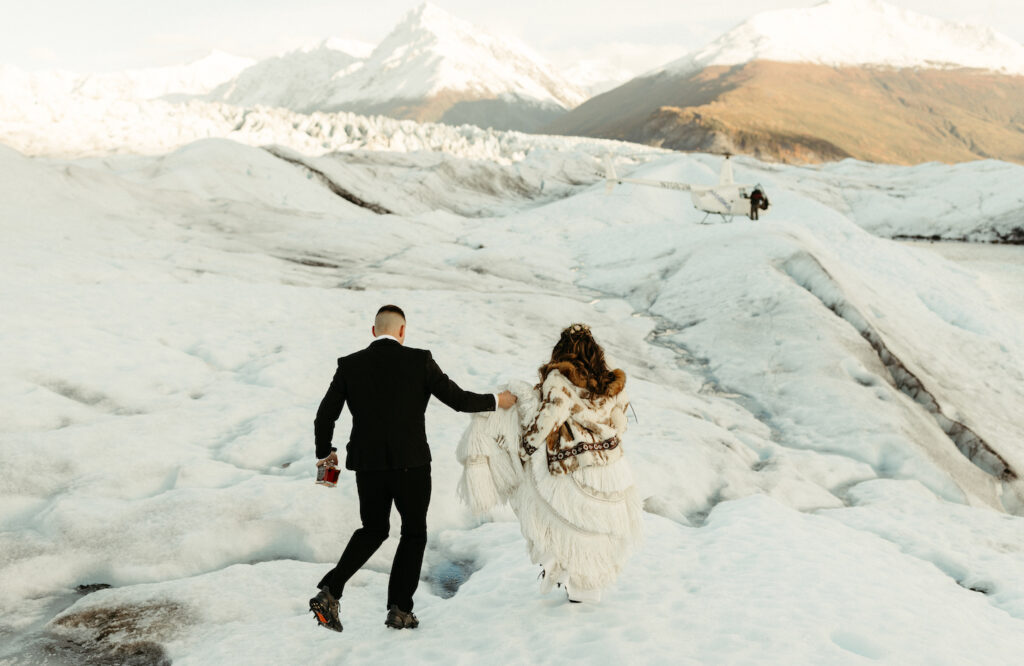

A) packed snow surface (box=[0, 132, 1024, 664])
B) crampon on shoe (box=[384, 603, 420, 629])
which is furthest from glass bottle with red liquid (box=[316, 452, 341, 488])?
packed snow surface (box=[0, 132, 1024, 664])

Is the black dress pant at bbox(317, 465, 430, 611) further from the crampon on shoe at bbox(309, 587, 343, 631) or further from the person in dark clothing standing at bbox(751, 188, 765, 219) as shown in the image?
the person in dark clothing standing at bbox(751, 188, 765, 219)

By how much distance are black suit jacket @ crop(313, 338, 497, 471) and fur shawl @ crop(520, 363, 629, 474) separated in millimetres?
676

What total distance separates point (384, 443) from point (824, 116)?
173m

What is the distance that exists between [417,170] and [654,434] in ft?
122

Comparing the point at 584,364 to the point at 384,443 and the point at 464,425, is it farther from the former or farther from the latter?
the point at 464,425

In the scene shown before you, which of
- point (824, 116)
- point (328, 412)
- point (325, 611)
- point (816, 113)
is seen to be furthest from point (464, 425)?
point (824, 116)

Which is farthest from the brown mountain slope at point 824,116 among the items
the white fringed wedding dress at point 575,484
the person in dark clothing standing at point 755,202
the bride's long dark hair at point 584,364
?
the white fringed wedding dress at point 575,484

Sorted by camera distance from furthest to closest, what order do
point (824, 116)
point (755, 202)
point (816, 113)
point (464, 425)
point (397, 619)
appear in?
point (824, 116) → point (816, 113) → point (755, 202) → point (464, 425) → point (397, 619)

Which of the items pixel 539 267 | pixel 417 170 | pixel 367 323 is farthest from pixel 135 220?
pixel 417 170

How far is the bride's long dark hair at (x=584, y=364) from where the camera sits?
15.0 feet

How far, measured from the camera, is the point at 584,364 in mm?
4613

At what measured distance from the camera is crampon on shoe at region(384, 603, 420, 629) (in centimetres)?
444

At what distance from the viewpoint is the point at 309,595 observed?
5.23m

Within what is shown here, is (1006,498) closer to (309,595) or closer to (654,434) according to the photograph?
(654,434)
